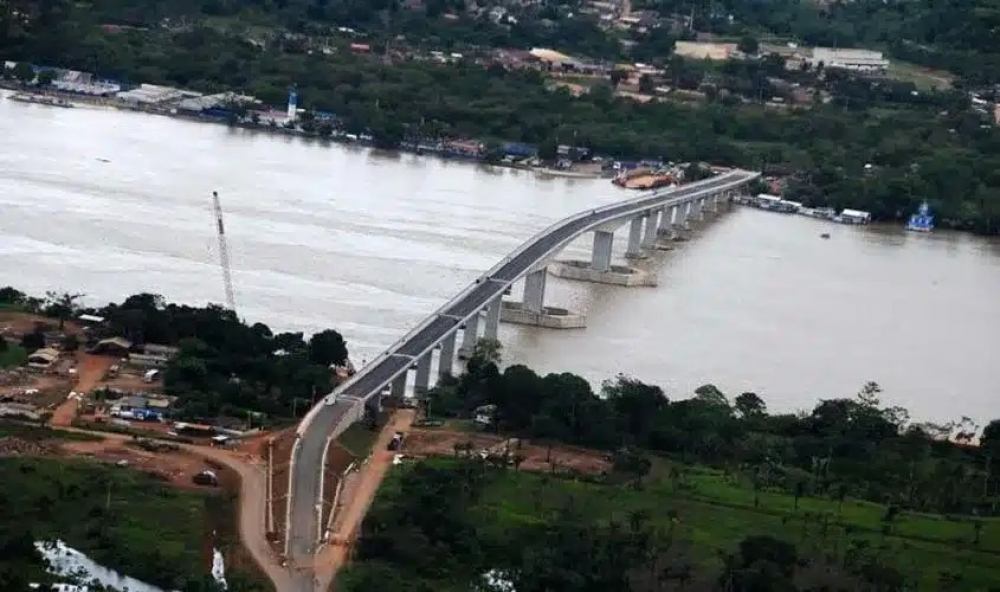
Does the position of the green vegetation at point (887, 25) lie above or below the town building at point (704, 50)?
above

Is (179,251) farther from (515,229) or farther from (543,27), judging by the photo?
(543,27)

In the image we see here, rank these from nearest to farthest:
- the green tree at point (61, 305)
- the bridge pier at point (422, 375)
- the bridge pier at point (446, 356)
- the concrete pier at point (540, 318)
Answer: the bridge pier at point (422, 375), the green tree at point (61, 305), the bridge pier at point (446, 356), the concrete pier at point (540, 318)

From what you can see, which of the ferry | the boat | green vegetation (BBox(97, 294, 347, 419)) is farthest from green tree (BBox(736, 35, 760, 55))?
green vegetation (BBox(97, 294, 347, 419))

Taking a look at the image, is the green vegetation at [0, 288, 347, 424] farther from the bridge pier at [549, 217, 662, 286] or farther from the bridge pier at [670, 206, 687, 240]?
the bridge pier at [670, 206, 687, 240]

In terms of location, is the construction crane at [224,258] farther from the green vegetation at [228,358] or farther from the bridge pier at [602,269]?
the bridge pier at [602,269]

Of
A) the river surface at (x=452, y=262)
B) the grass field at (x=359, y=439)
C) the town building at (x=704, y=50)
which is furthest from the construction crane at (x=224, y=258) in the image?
the town building at (x=704, y=50)

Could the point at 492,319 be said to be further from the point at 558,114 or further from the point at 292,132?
the point at 558,114

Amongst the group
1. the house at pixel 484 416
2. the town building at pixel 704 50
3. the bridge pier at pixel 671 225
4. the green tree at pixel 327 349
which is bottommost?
the bridge pier at pixel 671 225
